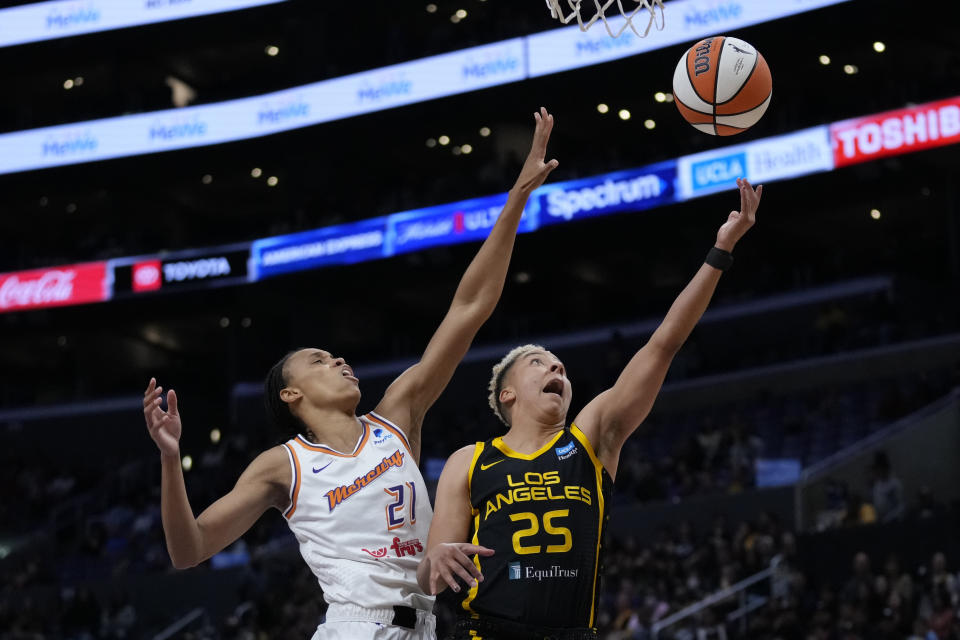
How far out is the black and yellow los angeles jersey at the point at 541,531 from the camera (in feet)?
13.7

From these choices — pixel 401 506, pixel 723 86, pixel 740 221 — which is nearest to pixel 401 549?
pixel 401 506

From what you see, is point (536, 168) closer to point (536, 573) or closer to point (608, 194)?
point (536, 573)

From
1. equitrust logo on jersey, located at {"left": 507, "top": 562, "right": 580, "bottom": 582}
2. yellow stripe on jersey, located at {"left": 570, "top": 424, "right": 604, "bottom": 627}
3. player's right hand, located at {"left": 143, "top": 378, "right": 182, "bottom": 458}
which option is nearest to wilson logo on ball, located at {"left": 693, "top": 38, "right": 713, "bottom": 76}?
yellow stripe on jersey, located at {"left": 570, "top": 424, "right": 604, "bottom": 627}

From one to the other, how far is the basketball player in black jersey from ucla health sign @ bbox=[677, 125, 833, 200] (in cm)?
1861

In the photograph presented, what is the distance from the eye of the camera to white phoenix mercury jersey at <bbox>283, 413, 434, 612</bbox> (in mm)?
4441

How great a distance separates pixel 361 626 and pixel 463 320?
1245 mm

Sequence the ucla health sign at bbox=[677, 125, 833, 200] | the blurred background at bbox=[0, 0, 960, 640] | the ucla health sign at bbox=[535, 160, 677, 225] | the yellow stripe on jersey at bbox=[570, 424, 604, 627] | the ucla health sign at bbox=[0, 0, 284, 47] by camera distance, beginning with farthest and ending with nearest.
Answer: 1. the ucla health sign at bbox=[0, 0, 284, 47]
2. the ucla health sign at bbox=[535, 160, 677, 225]
3. the ucla health sign at bbox=[677, 125, 833, 200]
4. the blurred background at bbox=[0, 0, 960, 640]
5. the yellow stripe on jersey at bbox=[570, 424, 604, 627]

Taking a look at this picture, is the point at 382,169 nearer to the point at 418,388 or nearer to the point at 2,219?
the point at 2,219

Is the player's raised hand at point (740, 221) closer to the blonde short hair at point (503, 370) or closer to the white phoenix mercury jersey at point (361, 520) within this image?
the blonde short hair at point (503, 370)

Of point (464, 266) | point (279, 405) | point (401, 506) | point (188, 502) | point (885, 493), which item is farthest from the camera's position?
point (464, 266)

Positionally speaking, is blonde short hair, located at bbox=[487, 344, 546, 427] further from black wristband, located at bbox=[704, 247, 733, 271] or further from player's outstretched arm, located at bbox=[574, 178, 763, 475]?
black wristband, located at bbox=[704, 247, 733, 271]

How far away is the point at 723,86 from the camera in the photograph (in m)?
6.51

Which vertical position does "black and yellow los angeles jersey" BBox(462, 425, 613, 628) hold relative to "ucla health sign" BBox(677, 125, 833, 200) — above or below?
below

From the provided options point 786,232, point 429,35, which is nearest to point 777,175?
point 786,232
